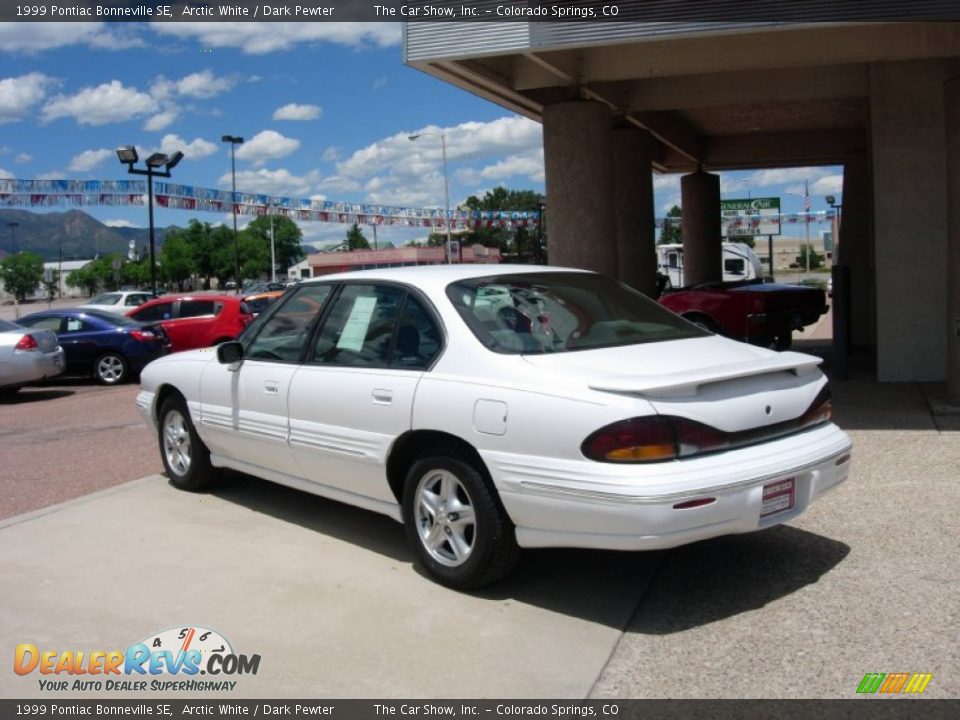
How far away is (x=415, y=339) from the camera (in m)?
Answer: 5.23

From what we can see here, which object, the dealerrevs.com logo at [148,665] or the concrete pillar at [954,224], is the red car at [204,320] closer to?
the concrete pillar at [954,224]

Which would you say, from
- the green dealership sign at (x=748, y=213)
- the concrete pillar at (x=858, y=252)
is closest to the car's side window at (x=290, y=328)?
the concrete pillar at (x=858, y=252)

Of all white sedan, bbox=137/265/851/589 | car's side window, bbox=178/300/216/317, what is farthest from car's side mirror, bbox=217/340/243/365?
car's side window, bbox=178/300/216/317

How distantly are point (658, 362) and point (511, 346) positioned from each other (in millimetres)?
732

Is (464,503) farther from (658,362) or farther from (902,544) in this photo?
(902,544)

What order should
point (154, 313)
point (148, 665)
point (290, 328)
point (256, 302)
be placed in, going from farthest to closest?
point (154, 313) → point (256, 302) → point (290, 328) → point (148, 665)

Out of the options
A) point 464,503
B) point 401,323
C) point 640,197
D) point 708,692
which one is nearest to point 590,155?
point 640,197

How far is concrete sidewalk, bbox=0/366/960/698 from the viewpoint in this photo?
3979 mm

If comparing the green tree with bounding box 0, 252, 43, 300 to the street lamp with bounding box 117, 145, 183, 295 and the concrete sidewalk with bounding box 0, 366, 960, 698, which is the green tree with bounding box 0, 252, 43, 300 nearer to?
the street lamp with bounding box 117, 145, 183, 295

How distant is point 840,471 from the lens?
16.2ft

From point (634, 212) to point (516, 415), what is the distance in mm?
14359

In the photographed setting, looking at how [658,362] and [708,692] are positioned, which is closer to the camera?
[708,692]

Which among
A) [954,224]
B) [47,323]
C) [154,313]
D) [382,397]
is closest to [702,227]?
[154,313]

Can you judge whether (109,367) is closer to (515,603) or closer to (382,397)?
(382,397)
